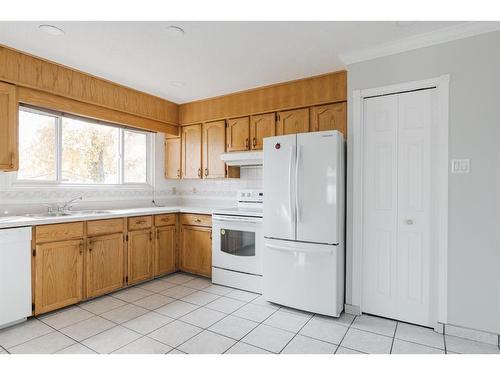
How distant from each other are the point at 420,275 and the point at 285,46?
7.67ft

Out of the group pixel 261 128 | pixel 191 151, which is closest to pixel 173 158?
pixel 191 151

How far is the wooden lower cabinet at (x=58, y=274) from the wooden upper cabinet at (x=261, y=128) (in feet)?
7.44

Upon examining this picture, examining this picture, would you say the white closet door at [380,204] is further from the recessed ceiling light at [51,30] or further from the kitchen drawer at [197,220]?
the recessed ceiling light at [51,30]

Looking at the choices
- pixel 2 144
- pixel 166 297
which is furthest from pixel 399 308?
pixel 2 144

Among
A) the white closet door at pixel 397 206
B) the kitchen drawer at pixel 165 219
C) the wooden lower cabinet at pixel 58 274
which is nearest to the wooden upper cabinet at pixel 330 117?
the white closet door at pixel 397 206

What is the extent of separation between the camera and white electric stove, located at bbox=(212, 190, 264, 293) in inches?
132

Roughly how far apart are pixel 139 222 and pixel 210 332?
1716 mm

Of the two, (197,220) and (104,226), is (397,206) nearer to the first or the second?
(197,220)

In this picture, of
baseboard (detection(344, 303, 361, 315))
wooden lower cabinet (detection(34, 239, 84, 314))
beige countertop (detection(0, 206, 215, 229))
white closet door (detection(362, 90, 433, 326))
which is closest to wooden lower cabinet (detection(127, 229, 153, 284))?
beige countertop (detection(0, 206, 215, 229))

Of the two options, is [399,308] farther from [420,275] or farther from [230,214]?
[230,214]

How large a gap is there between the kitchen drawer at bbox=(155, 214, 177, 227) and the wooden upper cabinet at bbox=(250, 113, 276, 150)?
1.44m

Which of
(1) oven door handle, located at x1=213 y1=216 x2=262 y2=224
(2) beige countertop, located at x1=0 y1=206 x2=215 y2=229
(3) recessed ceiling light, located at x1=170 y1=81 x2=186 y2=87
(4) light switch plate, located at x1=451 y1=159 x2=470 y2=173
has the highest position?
(3) recessed ceiling light, located at x1=170 y1=81 x2=186 y2=87

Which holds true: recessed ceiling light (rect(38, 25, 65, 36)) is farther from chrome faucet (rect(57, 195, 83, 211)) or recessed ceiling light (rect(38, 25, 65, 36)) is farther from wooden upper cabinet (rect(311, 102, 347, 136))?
wooden upper cabinet (rect(311, 102, 347, 136))

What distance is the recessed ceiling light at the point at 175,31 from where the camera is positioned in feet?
7.68
